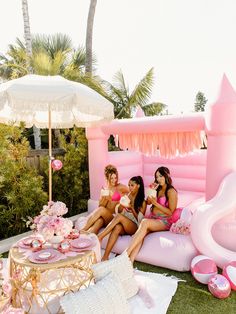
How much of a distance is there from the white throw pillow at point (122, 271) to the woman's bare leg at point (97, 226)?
1388mm

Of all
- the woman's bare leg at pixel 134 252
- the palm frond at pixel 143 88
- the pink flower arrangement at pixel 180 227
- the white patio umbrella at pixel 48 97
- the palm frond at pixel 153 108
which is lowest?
the woman's bare leg at pixel 134 252

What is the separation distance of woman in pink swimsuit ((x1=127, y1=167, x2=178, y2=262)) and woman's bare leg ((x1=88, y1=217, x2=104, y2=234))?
2.47 feet

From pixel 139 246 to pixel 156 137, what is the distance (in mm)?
2033

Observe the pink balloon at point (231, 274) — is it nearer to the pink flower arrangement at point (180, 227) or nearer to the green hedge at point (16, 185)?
the pink flower arrangement at point (180, 227)

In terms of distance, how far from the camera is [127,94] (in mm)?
13203

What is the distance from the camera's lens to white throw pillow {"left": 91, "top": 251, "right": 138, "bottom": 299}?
2.92 m

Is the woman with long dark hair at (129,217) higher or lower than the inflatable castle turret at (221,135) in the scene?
lower

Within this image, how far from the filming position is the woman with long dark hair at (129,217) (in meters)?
4.22

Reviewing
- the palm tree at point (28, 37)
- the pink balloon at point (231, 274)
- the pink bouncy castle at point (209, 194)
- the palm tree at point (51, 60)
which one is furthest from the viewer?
the palm tree at point (28, 37)

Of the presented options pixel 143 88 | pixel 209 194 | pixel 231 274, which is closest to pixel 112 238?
pixel 209 194

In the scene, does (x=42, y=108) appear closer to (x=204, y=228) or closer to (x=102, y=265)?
(x=102, y=265)

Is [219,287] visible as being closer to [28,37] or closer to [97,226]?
[97,226]

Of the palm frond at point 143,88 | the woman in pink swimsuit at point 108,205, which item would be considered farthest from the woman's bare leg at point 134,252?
the palm frond at point 143,88

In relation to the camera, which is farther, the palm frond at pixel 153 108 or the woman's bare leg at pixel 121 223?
the palm frond at pixel 153 108
